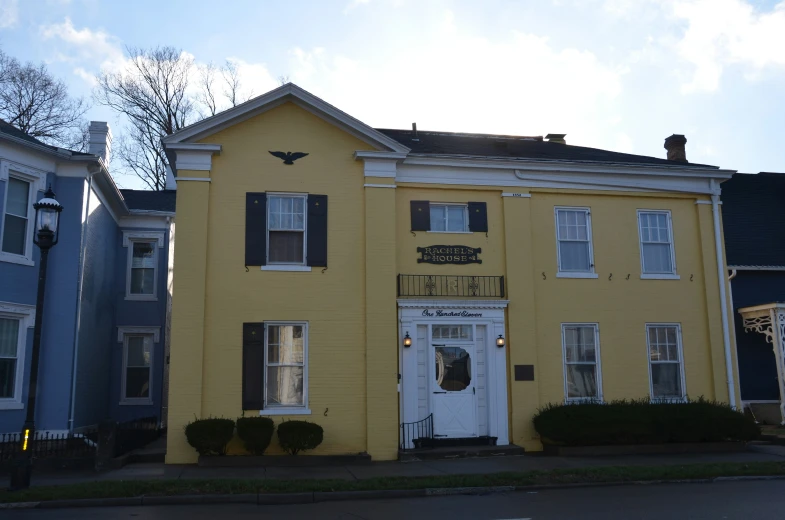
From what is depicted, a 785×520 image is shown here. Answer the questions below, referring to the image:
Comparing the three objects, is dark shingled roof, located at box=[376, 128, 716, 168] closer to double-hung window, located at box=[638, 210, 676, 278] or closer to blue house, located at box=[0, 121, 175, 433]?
double-hung window, located at box=[638, 210, 676, 278]

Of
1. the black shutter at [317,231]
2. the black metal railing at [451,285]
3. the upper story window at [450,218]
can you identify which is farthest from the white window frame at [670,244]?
the black shutter at [317,231]

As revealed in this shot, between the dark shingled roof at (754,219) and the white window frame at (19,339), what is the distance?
19.0 meters

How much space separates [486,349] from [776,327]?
893 cm

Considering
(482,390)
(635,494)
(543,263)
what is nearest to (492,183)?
(543,263)

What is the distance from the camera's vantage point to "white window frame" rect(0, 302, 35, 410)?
15.4 metres

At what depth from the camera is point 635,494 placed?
1141cm

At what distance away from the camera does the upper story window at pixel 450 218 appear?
16969 mm

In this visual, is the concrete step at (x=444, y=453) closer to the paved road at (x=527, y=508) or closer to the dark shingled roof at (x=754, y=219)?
the paved road at (x=527, y=508)

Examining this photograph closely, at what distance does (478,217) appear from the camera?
1705 centimetres

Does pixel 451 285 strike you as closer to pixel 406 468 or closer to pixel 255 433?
pixel 406 468

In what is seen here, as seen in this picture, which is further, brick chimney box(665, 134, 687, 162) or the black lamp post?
brick chimney box(665, 134, 687, 162)

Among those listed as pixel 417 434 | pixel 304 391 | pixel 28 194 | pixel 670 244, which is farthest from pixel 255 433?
pixel 670 244

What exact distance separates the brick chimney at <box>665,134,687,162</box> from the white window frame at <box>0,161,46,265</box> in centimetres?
1855

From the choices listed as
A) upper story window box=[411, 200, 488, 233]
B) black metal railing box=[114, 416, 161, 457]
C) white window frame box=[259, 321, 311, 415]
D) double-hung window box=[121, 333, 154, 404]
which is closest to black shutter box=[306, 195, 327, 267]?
white window frame box=[259, 321, 311, 415]
